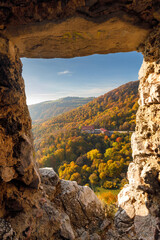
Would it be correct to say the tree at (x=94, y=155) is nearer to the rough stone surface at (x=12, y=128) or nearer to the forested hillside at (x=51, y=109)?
the rough stone surface at (x=12, y=128)

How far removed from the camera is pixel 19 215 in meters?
2.37

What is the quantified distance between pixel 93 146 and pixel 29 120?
3407cm

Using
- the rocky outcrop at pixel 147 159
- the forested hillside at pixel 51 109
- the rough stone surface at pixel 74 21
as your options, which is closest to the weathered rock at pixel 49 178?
the rocky outcrop at pixel 147 159

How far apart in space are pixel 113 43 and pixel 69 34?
1285mm

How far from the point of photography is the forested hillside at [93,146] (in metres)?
25.2

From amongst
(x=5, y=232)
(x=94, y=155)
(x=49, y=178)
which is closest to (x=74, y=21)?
(x=5, y=232)

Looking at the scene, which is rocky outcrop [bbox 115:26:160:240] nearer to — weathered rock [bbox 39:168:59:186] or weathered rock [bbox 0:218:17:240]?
weathered rock [bbox 39:168:59:186]

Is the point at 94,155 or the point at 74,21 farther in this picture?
the point at 94,155

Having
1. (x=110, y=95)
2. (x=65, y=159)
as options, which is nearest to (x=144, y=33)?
(x=65, y=159)

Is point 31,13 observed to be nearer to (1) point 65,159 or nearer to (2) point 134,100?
(1) point 65,159

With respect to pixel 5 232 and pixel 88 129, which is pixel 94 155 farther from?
pixel 5 232

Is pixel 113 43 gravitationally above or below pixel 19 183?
above

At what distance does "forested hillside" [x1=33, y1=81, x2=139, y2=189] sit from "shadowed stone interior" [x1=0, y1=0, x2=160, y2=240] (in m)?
22.1

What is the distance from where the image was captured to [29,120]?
2998 mm
